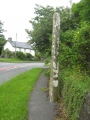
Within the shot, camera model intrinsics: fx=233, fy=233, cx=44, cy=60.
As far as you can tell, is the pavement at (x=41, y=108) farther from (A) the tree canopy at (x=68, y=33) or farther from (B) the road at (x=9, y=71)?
(B) the road at (x=9, y=71)

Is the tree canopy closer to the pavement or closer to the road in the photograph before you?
the pavement

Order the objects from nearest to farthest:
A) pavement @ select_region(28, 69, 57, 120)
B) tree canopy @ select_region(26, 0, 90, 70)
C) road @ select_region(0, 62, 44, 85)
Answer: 1. pavement @ select_region(28, 69, 57, 120)
2. tree canopy @ select_region(26, 0, 90, 70)
3. road @ select_region(0, 62, 44, 85)

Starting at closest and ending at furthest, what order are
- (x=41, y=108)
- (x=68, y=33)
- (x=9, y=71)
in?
1. (x=41, y=108)
2. (x=68, y=33)
3. (x=9, y=71)

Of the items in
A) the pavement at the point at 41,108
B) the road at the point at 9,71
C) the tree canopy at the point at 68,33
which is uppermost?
the tree canopy at the point at 68,33

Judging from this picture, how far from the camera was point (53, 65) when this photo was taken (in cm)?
922

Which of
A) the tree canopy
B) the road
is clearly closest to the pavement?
the tree canopy

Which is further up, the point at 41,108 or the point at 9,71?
the point at 9,71

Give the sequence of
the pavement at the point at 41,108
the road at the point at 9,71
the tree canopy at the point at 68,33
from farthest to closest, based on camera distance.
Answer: the road at the point at 9,71 < the tree canopy at the point at 68,33 < the pavement at the point at 41,108

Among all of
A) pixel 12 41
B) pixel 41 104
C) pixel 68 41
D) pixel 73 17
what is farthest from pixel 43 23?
pixel 12 41

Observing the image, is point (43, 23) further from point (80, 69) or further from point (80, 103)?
point (80, 103)

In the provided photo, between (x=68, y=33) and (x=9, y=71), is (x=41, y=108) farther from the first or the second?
(x=9, y=71)

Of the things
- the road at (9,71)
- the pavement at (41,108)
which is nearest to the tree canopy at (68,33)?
the pavement at (41,108)

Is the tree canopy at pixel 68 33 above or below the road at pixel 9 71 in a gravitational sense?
above

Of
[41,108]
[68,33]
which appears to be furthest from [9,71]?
[41,108]
